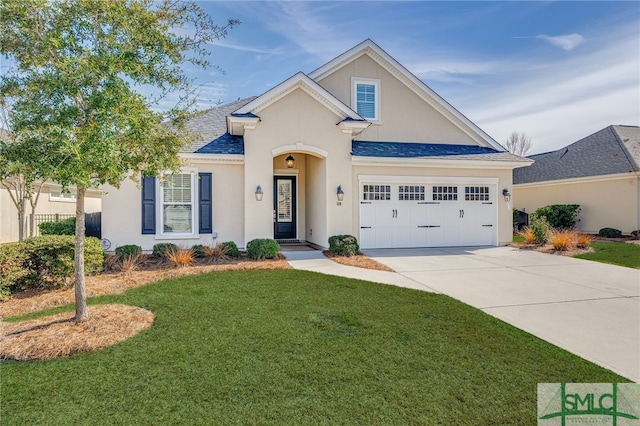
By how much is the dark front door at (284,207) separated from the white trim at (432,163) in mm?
3429

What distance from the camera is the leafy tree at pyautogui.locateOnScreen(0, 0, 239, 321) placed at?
4.02 metres

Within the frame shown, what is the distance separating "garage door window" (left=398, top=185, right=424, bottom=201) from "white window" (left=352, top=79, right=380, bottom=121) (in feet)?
10.1

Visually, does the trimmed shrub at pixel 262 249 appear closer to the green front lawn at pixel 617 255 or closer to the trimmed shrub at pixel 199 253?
the trimmed shrub at pixel 199 253

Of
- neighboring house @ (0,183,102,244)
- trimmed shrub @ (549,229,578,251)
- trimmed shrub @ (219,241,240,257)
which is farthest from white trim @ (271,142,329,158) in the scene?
trimmed shrub @ (549,229,578,251)

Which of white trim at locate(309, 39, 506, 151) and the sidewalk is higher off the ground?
white trim at locate(309, 39, 506, 151)

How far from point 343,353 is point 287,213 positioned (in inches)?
410

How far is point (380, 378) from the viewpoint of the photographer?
138 inches

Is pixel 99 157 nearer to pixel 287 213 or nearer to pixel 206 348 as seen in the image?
pixel 206 348

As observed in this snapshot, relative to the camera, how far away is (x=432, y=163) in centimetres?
1259

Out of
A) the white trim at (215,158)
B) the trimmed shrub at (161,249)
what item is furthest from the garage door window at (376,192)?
the trimmed shrub at (161,249)

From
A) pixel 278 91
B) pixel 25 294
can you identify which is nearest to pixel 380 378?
pixel 25 294

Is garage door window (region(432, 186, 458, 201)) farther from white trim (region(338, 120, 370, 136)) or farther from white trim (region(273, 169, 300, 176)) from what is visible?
white trim (region(273, 169, 300, 176))

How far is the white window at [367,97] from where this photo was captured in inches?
534
